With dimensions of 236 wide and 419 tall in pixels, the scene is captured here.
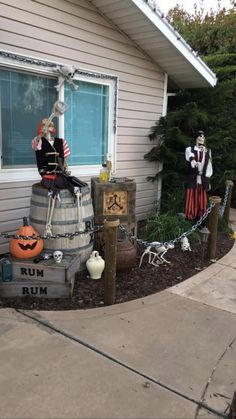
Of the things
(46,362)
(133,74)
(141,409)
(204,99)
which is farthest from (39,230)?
(204,99)

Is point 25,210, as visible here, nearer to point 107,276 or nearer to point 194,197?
point 107,276

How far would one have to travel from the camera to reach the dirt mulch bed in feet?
11.7

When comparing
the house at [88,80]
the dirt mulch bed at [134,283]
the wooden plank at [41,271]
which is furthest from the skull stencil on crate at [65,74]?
the dirt mulch bed at [134,283]

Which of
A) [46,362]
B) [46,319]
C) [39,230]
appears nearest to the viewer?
[46,362]

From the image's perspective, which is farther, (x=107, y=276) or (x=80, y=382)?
(x=107, y=276)

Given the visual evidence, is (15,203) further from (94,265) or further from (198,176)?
(198,176)

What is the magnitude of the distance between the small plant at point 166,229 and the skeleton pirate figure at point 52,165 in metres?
1.83

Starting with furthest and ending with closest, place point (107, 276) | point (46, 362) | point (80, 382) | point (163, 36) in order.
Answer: point (163, 36) < point (107, 276) < point (46, 362) < point (80, 382)

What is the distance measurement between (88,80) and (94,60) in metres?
0.31

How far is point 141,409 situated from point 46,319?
4.29 ft

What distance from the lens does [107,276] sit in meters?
3.51

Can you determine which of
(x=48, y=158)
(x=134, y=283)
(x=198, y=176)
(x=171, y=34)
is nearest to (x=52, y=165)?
(x=48, y=158)

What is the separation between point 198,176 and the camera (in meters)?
5.84

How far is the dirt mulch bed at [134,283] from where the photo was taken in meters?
3.58
